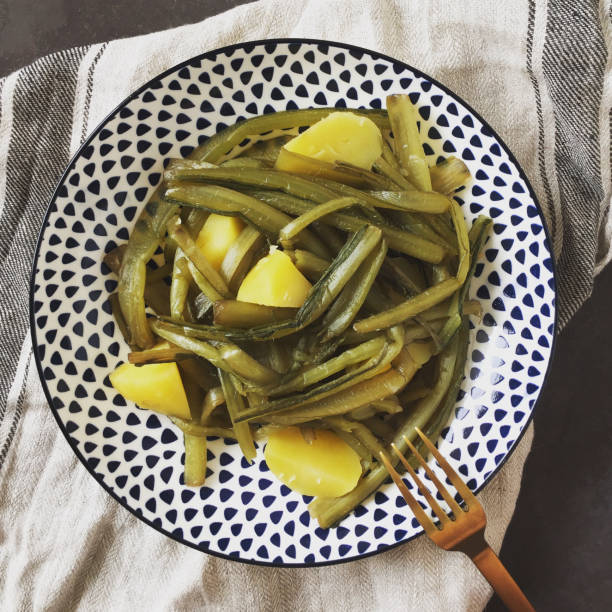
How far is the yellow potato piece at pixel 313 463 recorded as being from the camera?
209 centimetres

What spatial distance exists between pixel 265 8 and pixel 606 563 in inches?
107

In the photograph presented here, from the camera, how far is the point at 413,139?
208cm

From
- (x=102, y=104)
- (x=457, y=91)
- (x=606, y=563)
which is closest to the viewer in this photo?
(x=457, y=91)

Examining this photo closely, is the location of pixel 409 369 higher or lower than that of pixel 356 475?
higher

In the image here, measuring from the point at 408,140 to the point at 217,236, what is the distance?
2.29 ft

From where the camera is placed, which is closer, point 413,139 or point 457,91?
point 413,139

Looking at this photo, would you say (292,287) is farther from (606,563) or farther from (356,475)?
(606,563)

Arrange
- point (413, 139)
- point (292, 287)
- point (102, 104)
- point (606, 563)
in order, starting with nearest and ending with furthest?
point (292, 287)
point (413, 139)
point (102, 104)
point (606, 563)

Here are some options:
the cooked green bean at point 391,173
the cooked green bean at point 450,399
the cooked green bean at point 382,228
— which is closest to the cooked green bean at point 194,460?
the cooked green bean at point 450,399

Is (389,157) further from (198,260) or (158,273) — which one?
(158,273)

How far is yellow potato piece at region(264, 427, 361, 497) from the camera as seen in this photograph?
2.09 m

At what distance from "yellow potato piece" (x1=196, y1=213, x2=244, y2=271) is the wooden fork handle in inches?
51.2

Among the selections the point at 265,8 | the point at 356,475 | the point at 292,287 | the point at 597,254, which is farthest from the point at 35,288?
the point at 597,254

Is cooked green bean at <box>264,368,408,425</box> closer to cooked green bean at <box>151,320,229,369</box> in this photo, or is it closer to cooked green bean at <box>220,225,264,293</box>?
cooked green bean at <box>151,320,229,369</box>
